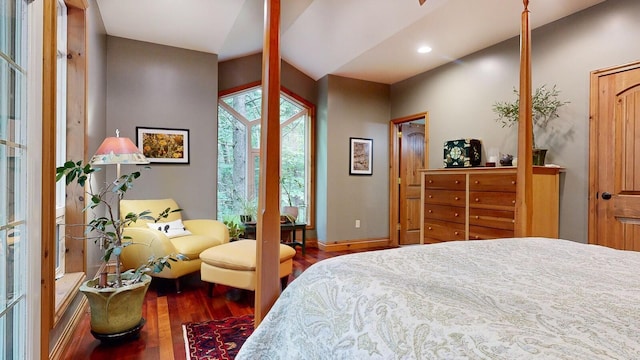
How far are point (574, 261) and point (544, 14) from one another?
2.89m

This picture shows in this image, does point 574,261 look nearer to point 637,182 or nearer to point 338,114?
point 637,182

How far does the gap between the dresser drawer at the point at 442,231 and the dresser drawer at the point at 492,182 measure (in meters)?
0.47

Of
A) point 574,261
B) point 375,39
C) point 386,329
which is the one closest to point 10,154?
point 386,329

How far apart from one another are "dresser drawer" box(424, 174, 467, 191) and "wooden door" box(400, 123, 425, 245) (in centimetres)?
123

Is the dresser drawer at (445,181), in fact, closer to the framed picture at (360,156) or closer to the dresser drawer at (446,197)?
the dresser drawer at (446,197)

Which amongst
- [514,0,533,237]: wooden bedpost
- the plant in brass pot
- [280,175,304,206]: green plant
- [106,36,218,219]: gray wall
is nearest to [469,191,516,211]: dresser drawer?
the plant in brass pot

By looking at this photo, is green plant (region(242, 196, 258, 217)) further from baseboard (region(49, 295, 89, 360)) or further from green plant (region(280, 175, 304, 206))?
baseboard (region(49, 295, 89, 360))

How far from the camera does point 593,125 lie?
112 inches

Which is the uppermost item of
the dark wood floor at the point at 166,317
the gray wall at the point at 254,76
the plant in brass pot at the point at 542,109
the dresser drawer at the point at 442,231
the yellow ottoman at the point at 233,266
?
the gray wall at the point at 254,76

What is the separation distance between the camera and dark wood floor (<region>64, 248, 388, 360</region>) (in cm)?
192

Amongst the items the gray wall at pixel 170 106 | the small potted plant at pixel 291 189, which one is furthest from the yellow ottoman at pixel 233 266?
the small potted plant at pixel 291 189

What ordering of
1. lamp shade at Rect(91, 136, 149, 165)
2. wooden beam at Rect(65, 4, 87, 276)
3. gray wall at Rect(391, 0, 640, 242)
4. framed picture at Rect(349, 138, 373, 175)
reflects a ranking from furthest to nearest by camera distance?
framed picture at Rect(349, 138, 373, 175)
gray wall at Rect(391, 0, 640, 242)
lamp shade at Rect(91, 136, 149, 165)
wooden beam at Rect(65, 4, 87, 276)

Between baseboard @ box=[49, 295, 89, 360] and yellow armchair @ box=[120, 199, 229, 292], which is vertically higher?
yellow armchair @ box=[120, 199, 229, 292]

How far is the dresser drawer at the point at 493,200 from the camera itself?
2.90 metres
